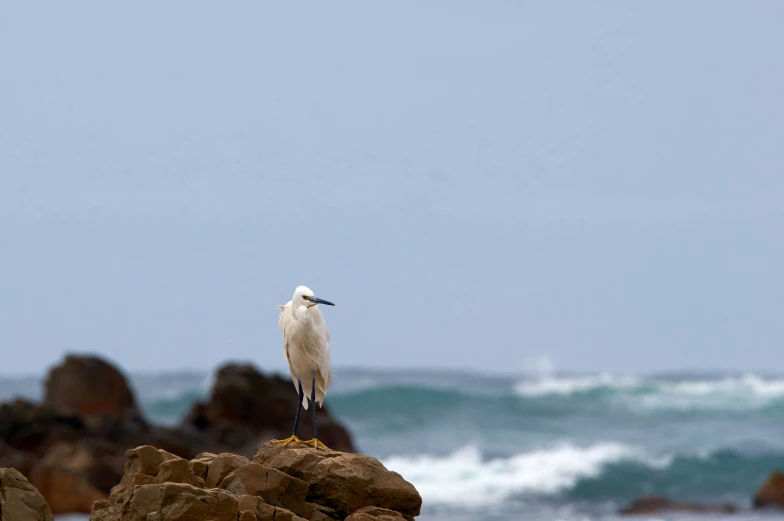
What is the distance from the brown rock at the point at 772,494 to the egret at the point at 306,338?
14542 millimetres

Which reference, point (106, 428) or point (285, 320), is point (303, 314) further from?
point (106, 428)

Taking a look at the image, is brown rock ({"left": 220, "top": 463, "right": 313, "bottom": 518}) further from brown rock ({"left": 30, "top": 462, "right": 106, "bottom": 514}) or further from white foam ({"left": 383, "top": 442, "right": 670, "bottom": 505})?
white foam ({"left": 383, "top": 442, "right": 670, "bottom": 505})

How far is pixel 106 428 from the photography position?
75.7 ft

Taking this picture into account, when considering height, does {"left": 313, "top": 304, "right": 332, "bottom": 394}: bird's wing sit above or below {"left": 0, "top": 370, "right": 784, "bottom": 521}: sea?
below

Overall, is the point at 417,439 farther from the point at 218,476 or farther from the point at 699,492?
the point at 218,476

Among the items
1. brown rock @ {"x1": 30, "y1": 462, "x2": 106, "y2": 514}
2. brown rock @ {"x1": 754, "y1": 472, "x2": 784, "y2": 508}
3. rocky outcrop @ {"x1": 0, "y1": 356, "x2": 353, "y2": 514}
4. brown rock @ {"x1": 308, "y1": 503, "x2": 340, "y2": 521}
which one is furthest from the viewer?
brown rock @ {"x1": 754, "y1": 472, "x2": 784, "y2": 508}

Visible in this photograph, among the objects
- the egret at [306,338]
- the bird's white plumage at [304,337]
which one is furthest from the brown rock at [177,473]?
the bird's white plumage at [304,337]

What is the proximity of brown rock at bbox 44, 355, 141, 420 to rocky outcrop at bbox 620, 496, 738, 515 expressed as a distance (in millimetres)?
11738

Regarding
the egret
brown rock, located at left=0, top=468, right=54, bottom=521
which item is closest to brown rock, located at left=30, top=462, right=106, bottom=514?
the egret

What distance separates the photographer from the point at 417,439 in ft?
130

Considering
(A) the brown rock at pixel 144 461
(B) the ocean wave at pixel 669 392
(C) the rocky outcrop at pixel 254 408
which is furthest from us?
(B) the ocean wave at pixel 669 392

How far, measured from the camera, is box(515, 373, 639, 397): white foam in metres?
53.4

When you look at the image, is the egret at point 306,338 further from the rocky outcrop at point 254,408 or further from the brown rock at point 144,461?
the rocky outcrop at point 254,408

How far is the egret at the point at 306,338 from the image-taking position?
9492mm
